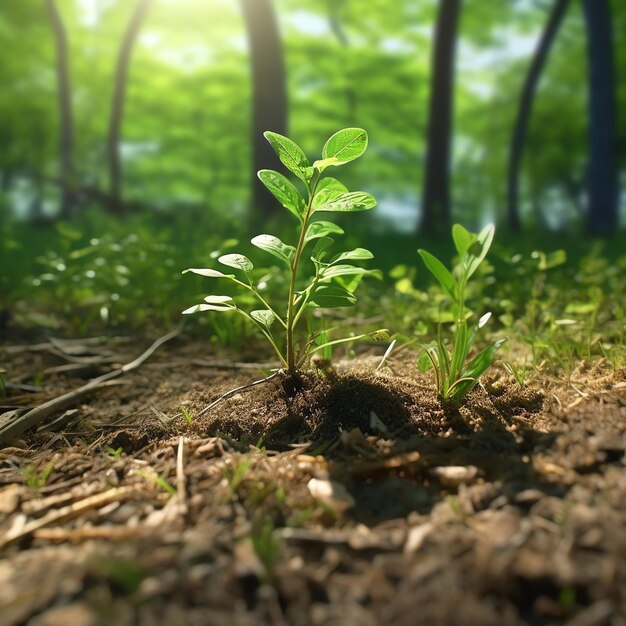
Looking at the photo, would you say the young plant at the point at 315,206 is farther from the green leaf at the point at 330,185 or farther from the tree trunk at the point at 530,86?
the tree trunk at the point at 530,86

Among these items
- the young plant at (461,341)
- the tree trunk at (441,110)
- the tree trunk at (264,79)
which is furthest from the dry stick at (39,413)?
the tree trunk at (441,110)

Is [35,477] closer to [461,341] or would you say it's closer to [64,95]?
[461,341]

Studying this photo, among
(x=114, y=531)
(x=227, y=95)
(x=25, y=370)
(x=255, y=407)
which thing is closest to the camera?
(x=114, y=531)

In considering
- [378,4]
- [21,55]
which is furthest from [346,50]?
[21,55]

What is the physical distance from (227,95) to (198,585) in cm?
2460

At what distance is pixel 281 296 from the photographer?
341cm

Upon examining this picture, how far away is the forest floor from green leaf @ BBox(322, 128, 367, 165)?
28.4 inches

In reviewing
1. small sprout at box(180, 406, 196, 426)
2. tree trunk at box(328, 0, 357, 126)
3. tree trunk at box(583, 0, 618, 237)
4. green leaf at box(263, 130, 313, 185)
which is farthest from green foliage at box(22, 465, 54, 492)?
tree trunk at box(328, 0, 357, 126)

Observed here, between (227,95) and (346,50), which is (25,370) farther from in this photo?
(227,95)

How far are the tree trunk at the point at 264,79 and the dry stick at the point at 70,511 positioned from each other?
6953mm

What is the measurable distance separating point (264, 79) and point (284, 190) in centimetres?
730

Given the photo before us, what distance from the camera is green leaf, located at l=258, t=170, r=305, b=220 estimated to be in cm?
172

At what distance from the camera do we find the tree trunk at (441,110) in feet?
30.0

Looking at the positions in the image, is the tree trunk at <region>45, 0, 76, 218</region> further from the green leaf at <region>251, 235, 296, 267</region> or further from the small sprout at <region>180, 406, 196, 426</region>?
the green leaf at <region>251, 235, 296, 267</region>
